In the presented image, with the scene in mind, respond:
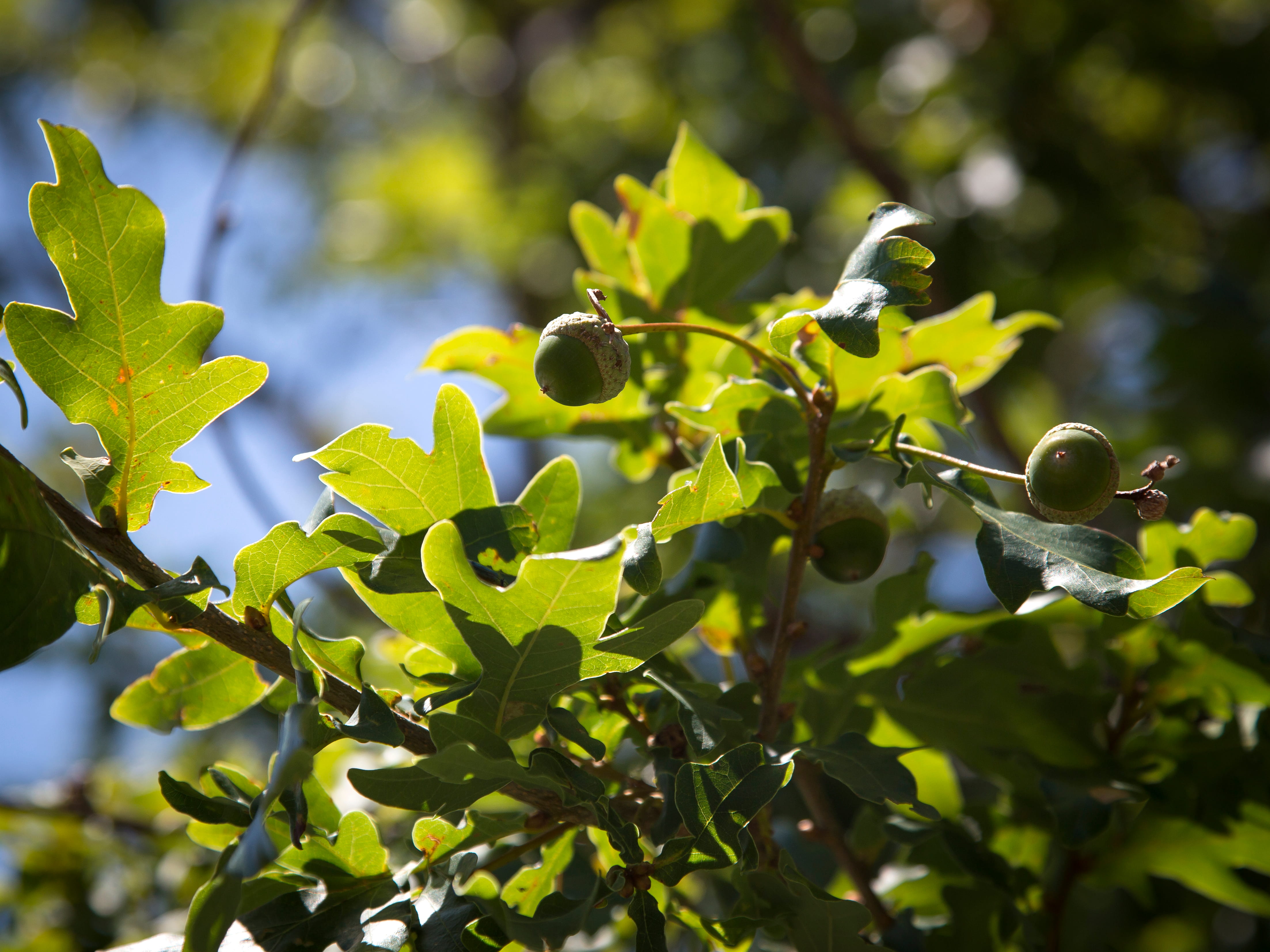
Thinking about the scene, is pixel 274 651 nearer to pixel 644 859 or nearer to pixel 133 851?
pixel 644 859

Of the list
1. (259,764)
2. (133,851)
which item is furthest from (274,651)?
(259,764)

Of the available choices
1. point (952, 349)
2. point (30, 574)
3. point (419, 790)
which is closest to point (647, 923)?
point (419, 790)

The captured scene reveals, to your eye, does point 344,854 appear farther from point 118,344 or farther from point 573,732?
point 118,344

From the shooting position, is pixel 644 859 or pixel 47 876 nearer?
pixel 644 859

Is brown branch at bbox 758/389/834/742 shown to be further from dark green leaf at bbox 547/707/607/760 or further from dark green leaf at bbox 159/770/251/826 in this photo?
dark green leaf at bbox 159/770/251/826

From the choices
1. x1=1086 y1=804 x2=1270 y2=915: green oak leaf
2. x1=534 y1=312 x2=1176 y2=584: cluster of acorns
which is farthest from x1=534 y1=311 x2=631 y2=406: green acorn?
x1=1086 y1=804 x2=1270 y2=915: green oak leaf

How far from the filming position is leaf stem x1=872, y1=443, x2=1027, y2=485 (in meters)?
0.89

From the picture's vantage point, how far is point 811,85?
268cm

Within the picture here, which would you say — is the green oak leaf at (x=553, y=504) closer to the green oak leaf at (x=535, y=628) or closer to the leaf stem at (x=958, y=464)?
the green oak leaf at (x=535, y=628)

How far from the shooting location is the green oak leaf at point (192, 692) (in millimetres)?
1011

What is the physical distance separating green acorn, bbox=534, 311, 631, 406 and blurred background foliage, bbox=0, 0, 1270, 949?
56cm

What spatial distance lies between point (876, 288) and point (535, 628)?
1.43 ft

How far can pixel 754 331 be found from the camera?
1377mm

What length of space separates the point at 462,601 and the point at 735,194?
755mm
